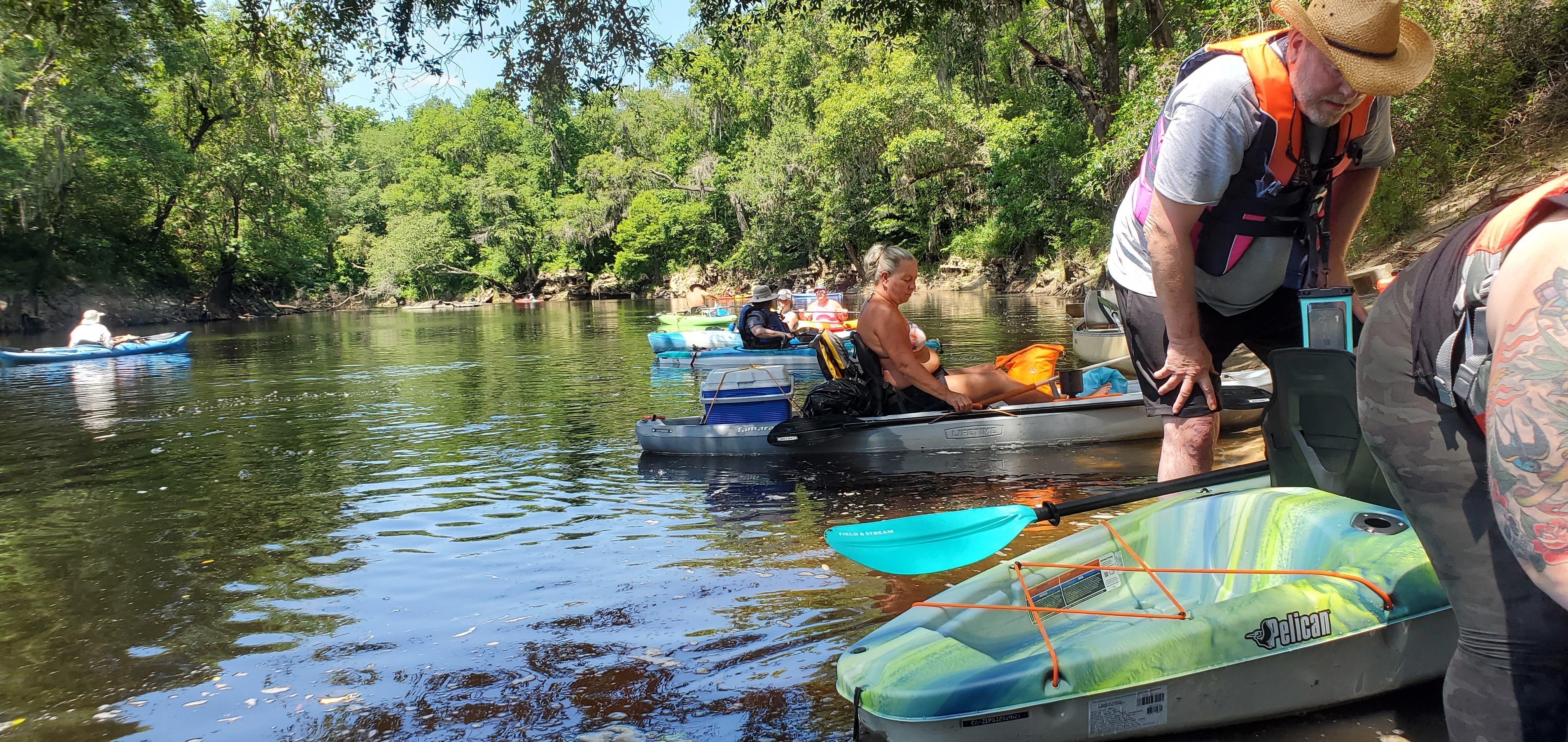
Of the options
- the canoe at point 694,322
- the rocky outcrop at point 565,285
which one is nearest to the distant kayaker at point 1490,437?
the canoe at point 694,322

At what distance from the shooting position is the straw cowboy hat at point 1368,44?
2383 millimetres

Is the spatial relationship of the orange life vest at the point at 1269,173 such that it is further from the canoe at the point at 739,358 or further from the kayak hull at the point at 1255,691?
the canoe at the point at 739,358

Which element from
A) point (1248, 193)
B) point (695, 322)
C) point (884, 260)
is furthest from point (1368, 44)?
point (695, 322)

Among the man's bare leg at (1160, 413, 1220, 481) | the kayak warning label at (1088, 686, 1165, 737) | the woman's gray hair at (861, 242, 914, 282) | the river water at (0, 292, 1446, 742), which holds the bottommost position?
the river water at (0, 292, 1446, 742)

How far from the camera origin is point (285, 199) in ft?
126

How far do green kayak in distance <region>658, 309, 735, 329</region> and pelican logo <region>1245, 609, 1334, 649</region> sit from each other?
1679 cm

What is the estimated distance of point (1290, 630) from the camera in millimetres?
2672

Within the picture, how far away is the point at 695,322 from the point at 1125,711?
671 inches

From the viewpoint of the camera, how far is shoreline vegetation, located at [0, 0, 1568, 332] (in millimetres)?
8453

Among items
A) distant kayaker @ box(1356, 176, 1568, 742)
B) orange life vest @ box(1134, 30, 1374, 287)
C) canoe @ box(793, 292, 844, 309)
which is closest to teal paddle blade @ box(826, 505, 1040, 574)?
orange life vest @ box(1134, 30, 1374, 287)

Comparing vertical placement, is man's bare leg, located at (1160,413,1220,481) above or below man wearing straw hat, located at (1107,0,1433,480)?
below

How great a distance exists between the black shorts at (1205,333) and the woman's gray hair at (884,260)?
3.57 metres

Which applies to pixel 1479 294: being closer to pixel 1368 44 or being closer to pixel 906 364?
pixel 1368 44

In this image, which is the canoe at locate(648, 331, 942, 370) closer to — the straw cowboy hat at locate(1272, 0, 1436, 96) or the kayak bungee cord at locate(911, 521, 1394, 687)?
the kayak bungee cord at locate(911, 521, 1394, 687)
